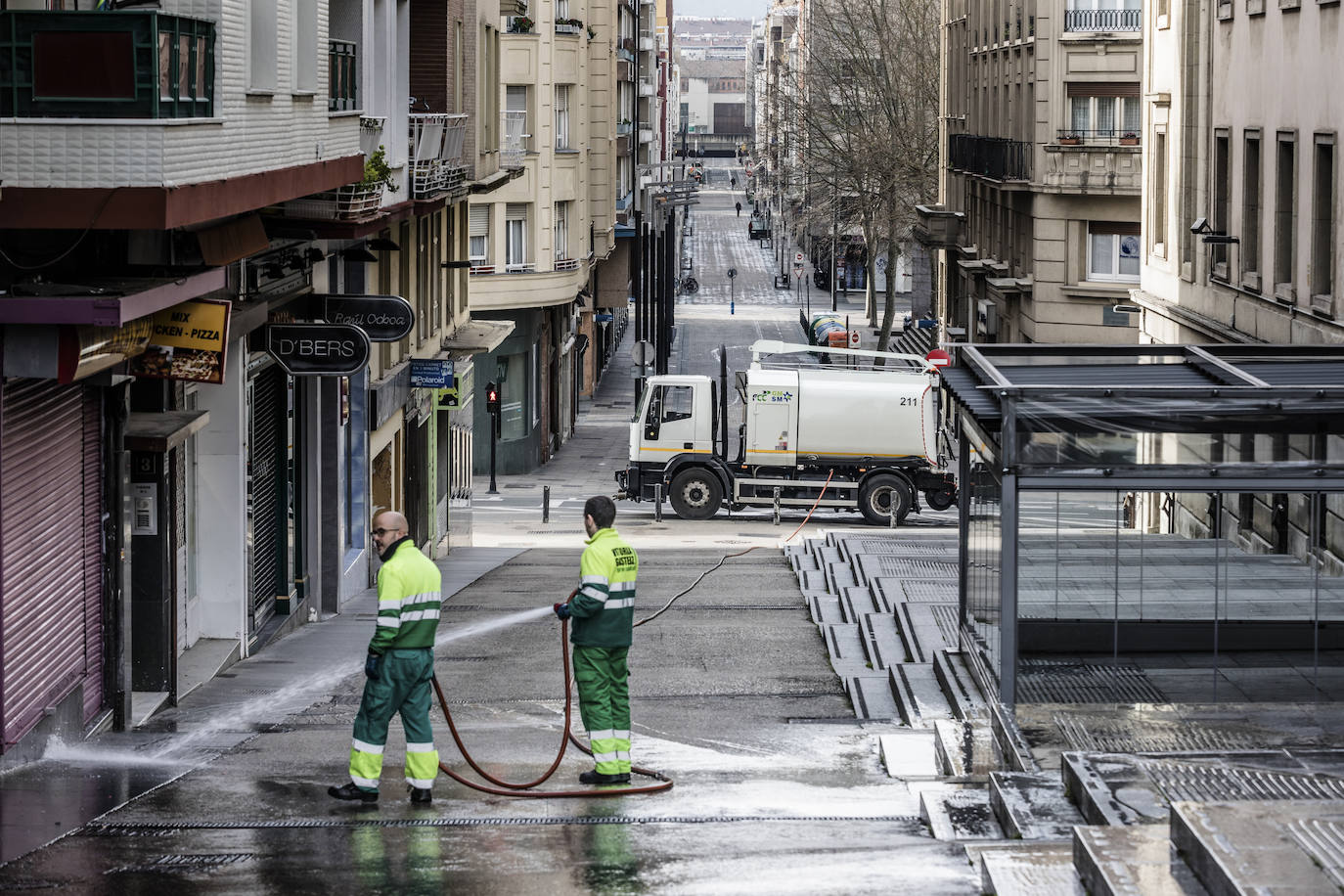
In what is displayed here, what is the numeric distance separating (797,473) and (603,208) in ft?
63.6

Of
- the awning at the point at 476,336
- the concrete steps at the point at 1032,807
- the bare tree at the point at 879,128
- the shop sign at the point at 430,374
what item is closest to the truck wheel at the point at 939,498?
the awning at the point at 476,336

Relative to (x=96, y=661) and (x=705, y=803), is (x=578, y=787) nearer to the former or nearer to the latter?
(x=705, y=803)

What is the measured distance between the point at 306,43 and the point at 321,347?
9.17ft

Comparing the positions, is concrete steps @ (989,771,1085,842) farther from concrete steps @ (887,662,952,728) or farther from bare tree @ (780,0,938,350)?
bare tree @ (780,0,938,350)

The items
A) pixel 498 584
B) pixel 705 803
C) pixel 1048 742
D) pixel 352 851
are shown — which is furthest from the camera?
pixel 498 584

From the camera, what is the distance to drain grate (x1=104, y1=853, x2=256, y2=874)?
26.2 ft

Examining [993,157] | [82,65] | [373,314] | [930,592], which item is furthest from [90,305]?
[993,157]

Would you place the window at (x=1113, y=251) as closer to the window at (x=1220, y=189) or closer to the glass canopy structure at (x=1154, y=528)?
the window at (x=1220, y=189)

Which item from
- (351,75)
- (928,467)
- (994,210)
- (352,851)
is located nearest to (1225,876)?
(352,851)

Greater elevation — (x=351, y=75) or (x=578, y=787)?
(x=351, y=75)

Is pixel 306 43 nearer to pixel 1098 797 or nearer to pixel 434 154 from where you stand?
pixel 434 154

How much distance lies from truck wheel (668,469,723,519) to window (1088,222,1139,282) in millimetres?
10923

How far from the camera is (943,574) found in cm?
1998

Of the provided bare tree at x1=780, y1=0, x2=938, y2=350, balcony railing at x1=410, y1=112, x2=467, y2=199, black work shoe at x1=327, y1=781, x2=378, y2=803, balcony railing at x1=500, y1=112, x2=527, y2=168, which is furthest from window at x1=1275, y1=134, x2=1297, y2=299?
bare tree at x1=780, y1=0, x2=938, y2=350
